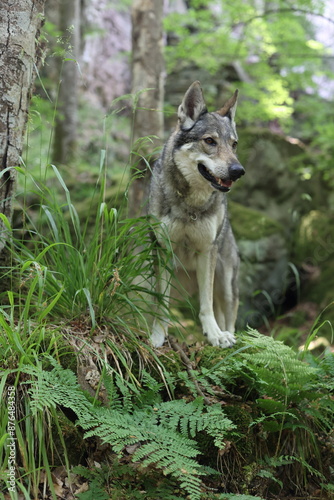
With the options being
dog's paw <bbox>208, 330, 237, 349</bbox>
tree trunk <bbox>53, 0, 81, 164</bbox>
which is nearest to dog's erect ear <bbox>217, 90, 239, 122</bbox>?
dog's paw <bbox>208, 330, 237, 349</bbox>

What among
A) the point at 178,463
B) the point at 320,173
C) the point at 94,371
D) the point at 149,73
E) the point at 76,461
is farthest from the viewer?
the point at 320,173

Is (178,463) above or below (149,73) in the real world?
below

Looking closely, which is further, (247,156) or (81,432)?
(247,156)

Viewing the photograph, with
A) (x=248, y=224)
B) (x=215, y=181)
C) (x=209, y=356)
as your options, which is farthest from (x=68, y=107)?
(x=209, y=356)

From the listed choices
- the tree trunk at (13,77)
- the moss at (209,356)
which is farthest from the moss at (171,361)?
the tree trunk at (13,77)

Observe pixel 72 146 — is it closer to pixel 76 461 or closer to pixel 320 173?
pixel 320 173

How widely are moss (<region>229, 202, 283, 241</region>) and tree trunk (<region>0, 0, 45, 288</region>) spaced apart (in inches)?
210

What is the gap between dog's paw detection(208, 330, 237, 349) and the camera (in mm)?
3611

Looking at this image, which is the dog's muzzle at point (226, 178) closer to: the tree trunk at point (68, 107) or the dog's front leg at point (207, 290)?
the dog's front leg at point (207, 290)

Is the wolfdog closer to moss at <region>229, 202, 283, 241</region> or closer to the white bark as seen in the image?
the white bark

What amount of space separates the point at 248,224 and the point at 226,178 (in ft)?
15.4

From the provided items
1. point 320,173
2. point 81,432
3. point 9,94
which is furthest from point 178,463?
point 320,173

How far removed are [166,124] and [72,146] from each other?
189 inches

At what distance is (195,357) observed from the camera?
3250 mm
